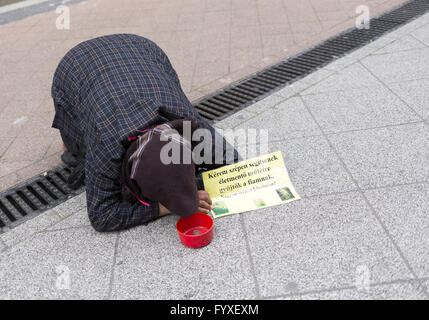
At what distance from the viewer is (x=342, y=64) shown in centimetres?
405

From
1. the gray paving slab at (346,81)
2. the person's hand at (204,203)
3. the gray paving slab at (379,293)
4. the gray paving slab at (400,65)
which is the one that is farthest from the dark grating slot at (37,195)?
the gray paving slab at (400,65)

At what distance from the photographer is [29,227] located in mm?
2502

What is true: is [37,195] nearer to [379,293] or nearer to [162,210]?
[162,210]

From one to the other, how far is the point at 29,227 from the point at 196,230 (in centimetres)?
105

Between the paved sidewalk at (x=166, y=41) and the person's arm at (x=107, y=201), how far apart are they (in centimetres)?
110

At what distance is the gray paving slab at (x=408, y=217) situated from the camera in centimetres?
197

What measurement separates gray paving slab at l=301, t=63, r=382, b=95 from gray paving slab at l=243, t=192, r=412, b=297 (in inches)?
59.2

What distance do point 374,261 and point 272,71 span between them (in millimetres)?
2584

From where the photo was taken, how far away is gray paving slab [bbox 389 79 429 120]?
316 cm

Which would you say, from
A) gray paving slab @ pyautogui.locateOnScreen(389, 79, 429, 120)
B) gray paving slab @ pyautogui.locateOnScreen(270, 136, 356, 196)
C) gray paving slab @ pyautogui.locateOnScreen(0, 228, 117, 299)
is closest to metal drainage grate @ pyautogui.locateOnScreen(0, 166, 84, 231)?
gray paving slab @ pyautogui.locateOnScreen(0, 228, 117, 299)

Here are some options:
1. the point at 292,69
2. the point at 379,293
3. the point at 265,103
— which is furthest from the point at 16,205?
the point at 292,69

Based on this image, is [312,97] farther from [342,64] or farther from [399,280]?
A: [399,280]
